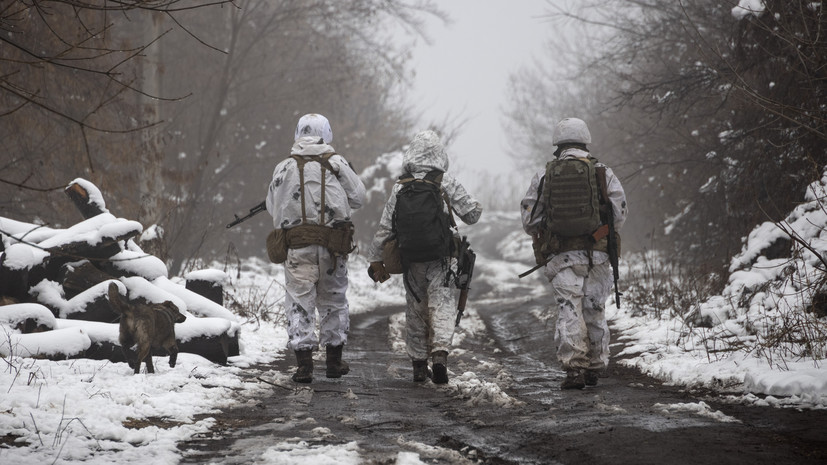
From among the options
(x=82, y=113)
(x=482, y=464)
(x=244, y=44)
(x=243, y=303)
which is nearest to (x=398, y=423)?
(x=482, y=464)

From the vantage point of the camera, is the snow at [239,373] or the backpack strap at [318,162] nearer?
the snow at [239,373]

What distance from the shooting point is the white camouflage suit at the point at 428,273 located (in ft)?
20.2

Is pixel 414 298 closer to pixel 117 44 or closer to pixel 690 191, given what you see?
pixel 690 191

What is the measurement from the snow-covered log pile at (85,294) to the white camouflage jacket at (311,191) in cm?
120

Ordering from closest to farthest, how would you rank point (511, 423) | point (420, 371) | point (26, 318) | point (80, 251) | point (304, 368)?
point (511, 423), point (26, 318), point (304, 368), point (420, 371), point (80, 251)

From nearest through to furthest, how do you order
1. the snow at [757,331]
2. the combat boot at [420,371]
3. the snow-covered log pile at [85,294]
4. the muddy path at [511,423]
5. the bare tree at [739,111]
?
the muddy path at [511,423], the snow at [757,331], the snow-covered log pile at [85,294], the combat boot at [420,371], the bare tree at [739,111]

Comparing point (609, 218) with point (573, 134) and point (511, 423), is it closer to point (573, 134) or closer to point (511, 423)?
point (573, 134)

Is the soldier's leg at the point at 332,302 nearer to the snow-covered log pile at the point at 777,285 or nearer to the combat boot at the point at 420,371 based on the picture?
the combat boot at the point at 420,371

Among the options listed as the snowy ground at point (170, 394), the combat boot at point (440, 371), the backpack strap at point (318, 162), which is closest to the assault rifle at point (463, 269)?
the combat boot at point (440, 371)

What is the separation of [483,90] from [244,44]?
16705cm

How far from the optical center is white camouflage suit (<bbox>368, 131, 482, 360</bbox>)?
20.2 feet

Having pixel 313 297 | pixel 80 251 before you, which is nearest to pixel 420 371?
pixel 313 297

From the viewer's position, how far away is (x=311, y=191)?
621 centimetres

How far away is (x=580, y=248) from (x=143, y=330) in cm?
345
